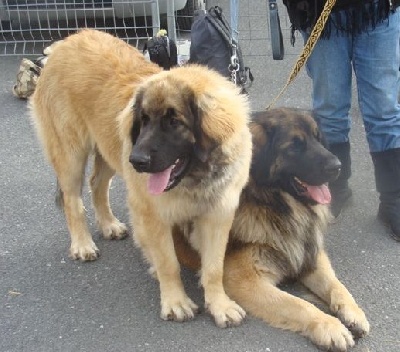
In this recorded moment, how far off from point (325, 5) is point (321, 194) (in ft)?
3.43

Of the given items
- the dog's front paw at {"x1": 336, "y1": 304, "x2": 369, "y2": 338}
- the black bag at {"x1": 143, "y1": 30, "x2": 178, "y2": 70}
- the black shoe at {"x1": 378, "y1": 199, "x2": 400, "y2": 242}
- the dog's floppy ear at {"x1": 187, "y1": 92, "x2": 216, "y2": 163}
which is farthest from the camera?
the black bag at {"x1": 143, "y1": 30, "x2": 178, "y2": 70}

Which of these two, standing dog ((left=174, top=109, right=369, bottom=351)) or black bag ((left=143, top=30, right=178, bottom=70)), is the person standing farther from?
black bag ((left=143, top=30, right=178, bottom=70))

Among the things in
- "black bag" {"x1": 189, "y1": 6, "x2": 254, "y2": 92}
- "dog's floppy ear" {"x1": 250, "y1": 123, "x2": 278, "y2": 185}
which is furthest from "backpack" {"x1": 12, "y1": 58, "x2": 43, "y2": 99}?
"dog's floppy ear" {"x1": 250, "y1": 123, "x2": 278, "y2": 185}

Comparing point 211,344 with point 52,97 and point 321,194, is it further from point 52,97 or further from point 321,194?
point 52,97

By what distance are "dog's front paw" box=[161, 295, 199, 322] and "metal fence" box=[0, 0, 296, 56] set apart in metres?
3.88

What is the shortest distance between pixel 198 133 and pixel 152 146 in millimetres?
223

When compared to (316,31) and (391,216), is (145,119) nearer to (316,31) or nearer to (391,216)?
(316,31)

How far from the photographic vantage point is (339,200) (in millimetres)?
4270

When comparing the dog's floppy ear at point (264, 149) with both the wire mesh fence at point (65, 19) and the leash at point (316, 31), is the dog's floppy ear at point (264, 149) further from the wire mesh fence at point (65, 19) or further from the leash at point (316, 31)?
the wire mesh fence at point (65, 19)

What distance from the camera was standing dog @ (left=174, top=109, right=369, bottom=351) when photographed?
3.26m

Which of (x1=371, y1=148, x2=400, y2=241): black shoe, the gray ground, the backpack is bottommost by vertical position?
the gray ground

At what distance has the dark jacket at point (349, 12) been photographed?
A: 144 inches

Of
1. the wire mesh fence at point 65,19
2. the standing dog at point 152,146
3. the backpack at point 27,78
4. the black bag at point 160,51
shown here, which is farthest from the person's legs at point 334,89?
the wire mesh fence at point 65,19

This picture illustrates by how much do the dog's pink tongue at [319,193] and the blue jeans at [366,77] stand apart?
1.51 ft
